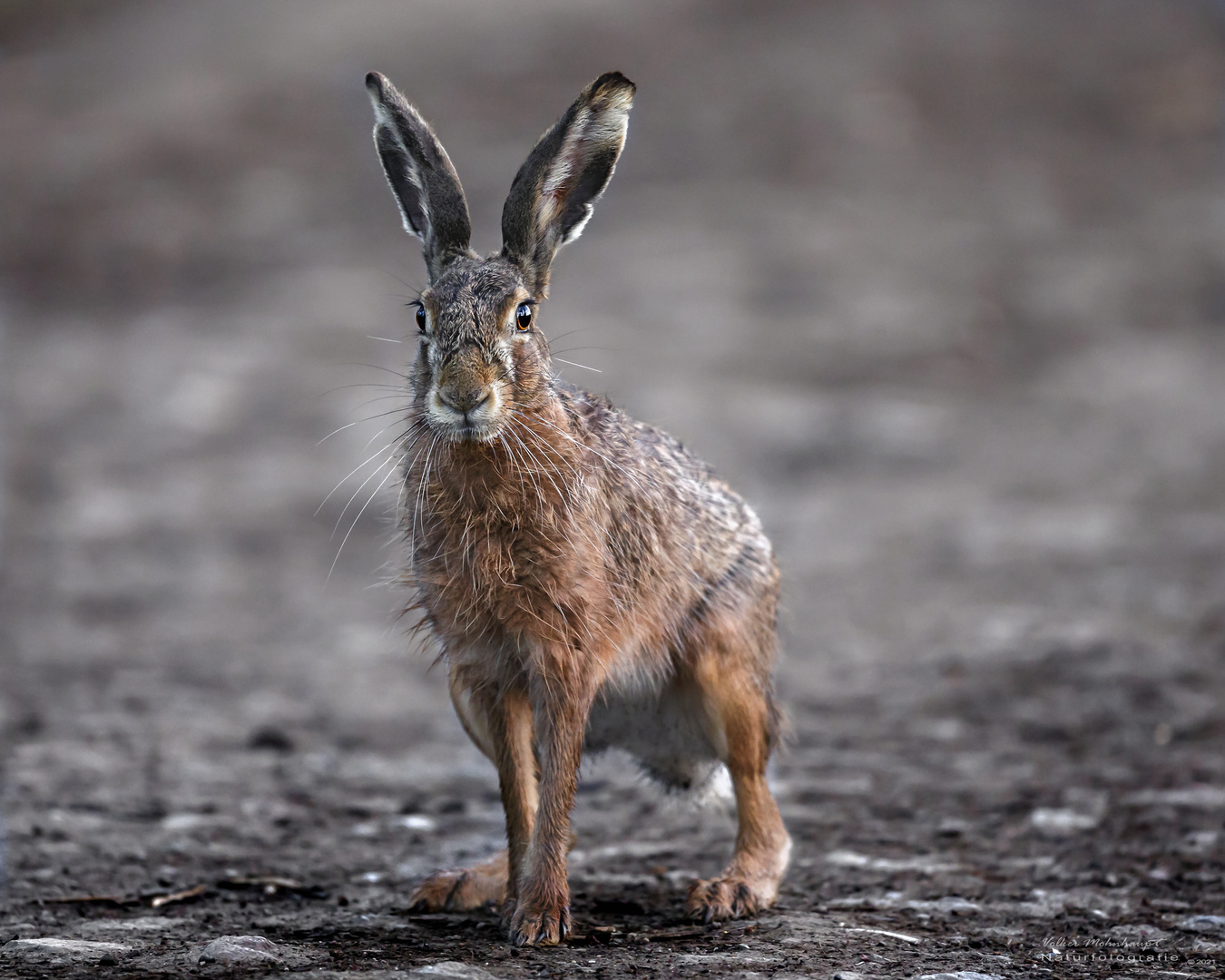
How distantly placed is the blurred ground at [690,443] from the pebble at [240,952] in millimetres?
59

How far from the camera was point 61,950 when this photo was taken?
4551mm

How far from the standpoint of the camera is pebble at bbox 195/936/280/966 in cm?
439

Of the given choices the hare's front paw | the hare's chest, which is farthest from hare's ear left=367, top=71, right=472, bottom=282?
the hare's front paw

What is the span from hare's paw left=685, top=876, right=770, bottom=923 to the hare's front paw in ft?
2.00

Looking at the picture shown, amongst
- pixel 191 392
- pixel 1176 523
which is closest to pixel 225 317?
pixel 191 392

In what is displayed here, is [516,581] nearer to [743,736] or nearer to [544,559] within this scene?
[544,559]

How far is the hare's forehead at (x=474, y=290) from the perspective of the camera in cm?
486

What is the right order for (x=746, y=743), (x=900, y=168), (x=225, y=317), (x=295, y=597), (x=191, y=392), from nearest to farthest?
(x=746, y=743) → (x=295, y=597) → (x=191, y=392) → (x=225, y=317) → (x=900, y=168)

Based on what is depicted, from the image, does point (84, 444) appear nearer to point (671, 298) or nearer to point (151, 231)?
point (151, 231)

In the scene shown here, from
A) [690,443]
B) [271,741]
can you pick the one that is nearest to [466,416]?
[271,741]

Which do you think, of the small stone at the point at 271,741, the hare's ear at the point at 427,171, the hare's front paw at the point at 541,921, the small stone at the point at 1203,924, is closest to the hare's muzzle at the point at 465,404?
the hare's ear at the point at 427,171

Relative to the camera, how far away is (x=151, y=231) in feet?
63.0

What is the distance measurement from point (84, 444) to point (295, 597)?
3.82 metres

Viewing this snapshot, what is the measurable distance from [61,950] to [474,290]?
2602 mm
